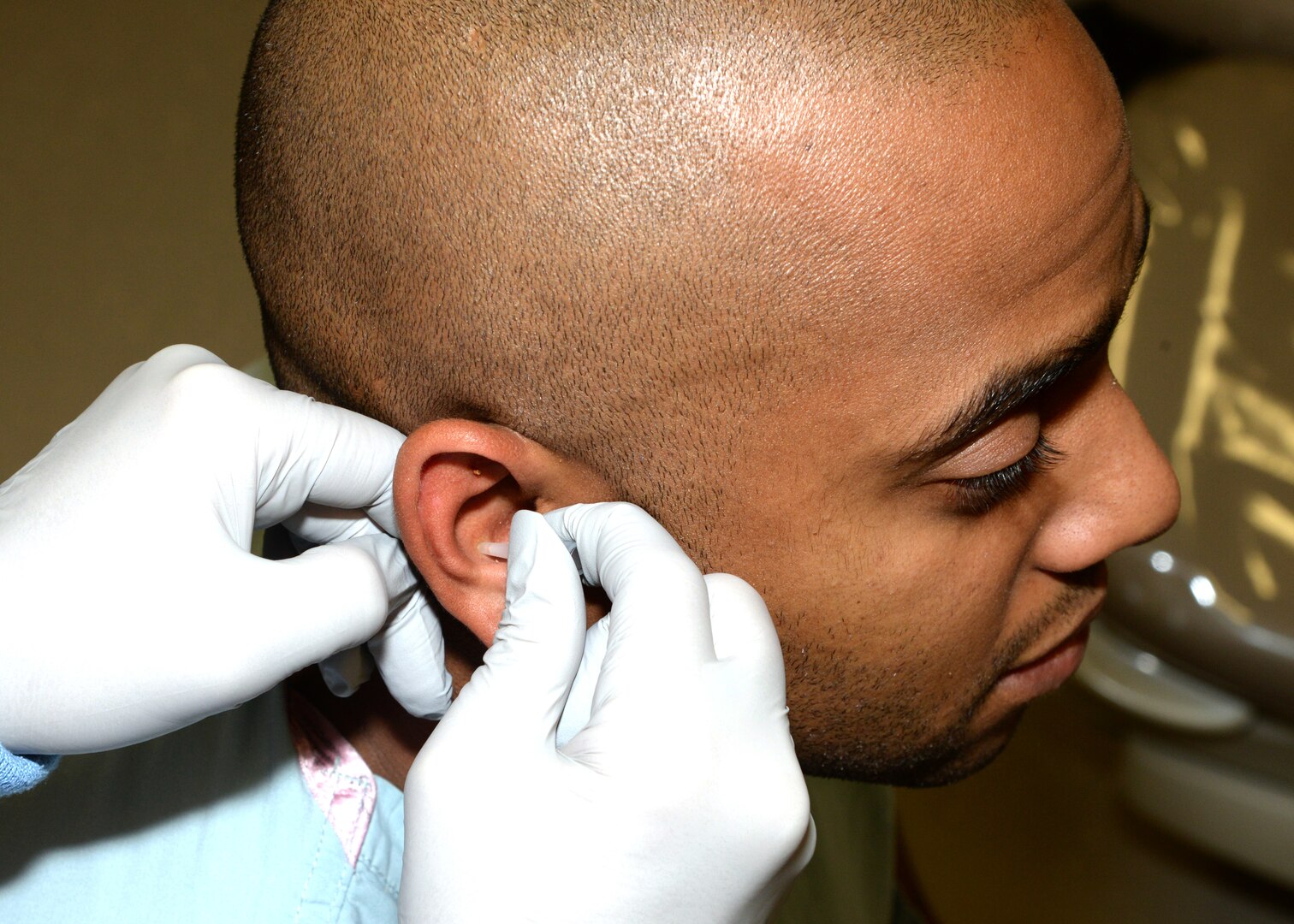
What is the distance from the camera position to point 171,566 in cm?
82

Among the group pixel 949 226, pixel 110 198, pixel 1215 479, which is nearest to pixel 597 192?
pixel 949 226

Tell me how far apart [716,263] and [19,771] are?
0.62 m

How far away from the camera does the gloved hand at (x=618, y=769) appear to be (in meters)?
0.77

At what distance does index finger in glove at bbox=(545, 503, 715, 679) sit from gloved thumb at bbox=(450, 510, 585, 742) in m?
0.03

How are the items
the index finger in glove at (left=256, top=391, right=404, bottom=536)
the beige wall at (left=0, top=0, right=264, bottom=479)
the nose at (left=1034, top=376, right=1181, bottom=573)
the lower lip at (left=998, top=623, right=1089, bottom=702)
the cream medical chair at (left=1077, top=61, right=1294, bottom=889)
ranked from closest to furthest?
the index finger in glove at (left=256, top=391, right=404, bottom=536), the nose at (left=1034, top=376, right=1181, bottom=573), the lower lip at (left=998, top=623, right=1089, bottom=702), the beige wall at (left=0, top=0, right=264, bottom=479), the cream medical chair at (left=1077, top=61, right=1294, bottom=889)

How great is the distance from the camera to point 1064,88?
34.1 inches

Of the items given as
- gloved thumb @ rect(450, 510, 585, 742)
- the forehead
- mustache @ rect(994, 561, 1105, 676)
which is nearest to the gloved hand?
gloved thumb @ rect(450, 510, 585, 742)

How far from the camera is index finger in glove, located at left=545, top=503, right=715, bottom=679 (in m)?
0.80

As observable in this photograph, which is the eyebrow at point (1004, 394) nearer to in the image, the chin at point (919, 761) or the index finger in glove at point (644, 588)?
the index finger in glove at point (644, 588)

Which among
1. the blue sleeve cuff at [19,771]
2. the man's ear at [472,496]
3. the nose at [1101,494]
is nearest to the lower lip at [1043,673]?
the nose at [1101,494]

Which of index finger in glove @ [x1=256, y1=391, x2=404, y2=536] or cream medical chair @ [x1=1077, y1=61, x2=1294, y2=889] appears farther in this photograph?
cream medical chair @ [x1=1077, y1=61, x2=1294, y2=889]

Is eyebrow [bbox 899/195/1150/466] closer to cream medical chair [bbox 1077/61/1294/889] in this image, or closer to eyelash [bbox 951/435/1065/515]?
eyelash [bbox 951/435/1065/515]

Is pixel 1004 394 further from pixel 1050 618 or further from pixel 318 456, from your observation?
pixel 318 456

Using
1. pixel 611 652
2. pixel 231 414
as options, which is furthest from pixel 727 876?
pixel 231 414
